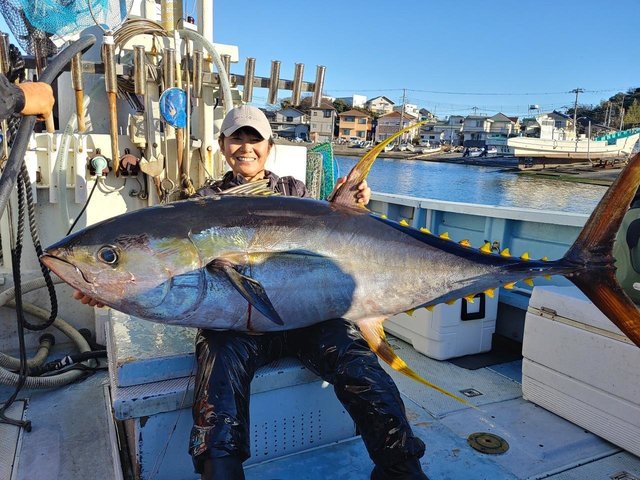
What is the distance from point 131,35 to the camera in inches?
136

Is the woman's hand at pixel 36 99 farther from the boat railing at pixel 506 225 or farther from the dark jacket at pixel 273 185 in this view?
the boat railing at pixel 506 225

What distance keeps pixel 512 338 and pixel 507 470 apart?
1753mm

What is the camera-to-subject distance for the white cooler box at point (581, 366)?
7.06 ft

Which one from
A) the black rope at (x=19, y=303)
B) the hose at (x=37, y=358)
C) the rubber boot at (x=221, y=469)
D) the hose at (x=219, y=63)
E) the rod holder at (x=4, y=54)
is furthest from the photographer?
the hose at (x=219, y=63)

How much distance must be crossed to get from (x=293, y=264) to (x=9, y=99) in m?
1.06

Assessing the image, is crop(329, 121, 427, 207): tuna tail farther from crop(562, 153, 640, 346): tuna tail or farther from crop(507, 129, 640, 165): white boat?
crop(507, 129, 640, 165): white boat

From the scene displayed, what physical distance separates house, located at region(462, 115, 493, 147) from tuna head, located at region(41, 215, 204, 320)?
7667 cm

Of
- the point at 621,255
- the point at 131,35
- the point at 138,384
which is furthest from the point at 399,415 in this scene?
the point at 131,35

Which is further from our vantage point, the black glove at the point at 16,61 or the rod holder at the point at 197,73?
the rod holder at the point at 197,73

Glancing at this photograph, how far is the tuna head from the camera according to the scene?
4.69ft

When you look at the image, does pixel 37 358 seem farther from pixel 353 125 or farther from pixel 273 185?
pixel 353 125

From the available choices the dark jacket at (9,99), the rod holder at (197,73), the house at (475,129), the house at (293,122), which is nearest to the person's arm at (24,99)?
the dark jacket at (9,99)

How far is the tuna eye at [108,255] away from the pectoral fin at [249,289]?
29cm

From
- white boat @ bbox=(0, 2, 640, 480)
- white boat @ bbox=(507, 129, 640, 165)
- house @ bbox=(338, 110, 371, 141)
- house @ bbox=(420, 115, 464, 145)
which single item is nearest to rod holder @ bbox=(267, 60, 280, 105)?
white boat @ bbox=(0, 2, 640, 480)
